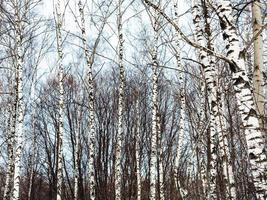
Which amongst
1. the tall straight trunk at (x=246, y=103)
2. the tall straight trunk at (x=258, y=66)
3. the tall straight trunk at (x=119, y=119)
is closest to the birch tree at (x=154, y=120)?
the tall straight trunk at (x=119, y=119)

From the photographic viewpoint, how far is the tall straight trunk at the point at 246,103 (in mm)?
4027

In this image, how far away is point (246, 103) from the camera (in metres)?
4.20

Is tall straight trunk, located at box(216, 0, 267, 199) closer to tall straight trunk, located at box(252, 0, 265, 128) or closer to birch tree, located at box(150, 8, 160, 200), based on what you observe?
tall straight trunk, located at box(252, 0, 265, 128)

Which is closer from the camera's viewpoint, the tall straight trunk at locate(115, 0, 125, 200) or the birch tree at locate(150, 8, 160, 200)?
the birch tree at locate(150, 8, 160, 200)

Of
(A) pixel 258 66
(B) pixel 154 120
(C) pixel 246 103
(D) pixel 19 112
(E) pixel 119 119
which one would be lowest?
(C) pixel 246 103

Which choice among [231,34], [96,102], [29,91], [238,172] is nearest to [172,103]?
[96,102]

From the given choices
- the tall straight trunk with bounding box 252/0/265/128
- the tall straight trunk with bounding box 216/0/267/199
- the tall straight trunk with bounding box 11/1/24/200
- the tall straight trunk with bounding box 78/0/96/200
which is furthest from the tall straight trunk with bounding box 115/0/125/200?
the tall straight trunk with bounding box 216/0/267/199

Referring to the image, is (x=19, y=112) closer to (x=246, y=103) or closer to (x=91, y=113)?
(x=91, y=113)

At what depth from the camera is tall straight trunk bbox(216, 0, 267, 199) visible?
13.2 ft

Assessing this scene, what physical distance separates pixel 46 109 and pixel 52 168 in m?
5.40

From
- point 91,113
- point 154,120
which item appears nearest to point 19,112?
point 91,113

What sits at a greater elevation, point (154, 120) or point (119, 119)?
point (119, 119)

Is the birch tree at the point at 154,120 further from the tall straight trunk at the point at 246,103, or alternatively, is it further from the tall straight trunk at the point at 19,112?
the tall straight trunk at the point at 246,103

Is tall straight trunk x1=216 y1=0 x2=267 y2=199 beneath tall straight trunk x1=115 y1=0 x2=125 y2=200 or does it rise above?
beneath
